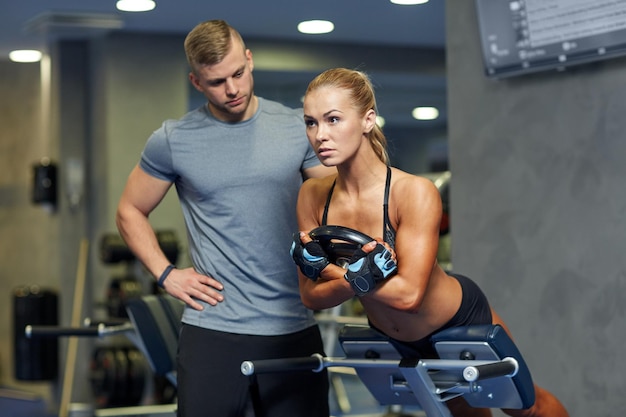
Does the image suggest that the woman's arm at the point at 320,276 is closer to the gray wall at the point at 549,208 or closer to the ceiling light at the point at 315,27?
the gray wall at the point at 549,208

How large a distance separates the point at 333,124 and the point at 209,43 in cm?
45

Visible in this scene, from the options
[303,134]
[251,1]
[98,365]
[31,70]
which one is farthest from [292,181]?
[31,70]

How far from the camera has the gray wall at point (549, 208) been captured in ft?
11.0

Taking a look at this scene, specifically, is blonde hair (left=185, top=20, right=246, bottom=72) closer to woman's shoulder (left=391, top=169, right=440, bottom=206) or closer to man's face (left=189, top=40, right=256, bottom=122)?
man's face (left=189, top=40, right=256, bottom=122)

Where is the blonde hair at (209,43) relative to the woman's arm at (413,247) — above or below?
above

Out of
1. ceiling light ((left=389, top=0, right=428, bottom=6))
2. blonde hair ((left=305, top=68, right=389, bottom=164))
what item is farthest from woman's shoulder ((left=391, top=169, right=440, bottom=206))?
ceiling light ((left=389, top=0, right=428, bottom=6))

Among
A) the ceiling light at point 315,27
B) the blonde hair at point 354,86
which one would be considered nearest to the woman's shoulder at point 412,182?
the blonde hair at point 354,86

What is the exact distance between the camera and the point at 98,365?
6.36m

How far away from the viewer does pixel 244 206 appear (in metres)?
2.69

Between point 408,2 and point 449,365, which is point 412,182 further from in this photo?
point 408,2

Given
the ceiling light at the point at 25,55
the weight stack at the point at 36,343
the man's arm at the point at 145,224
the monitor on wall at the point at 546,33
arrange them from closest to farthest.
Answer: the man's arm at the point at 145,224, the monitor on wall at the point at 546,33, the weight stack at the point at 36,343, the ceiling light at the point at 25,55

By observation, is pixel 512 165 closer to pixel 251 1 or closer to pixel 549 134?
pixel 549 134

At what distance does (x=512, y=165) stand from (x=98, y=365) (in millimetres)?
3575

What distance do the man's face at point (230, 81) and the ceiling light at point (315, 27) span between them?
4044 mm
